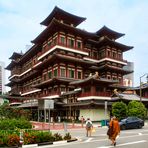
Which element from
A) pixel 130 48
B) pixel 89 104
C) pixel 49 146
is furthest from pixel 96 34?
pixel 49 146

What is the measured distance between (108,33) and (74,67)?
51.8ft

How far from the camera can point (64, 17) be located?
218 ft

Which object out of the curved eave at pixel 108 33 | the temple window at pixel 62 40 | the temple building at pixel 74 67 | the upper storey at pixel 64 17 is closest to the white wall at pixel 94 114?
the temple building at pixel 74 67

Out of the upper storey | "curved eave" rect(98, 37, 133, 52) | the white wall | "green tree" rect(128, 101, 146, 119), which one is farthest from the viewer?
"curved eave" rect(98, 37, 133, 52)

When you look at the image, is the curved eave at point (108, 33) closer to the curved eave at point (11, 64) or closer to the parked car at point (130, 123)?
the curved eave at point (11, 64)

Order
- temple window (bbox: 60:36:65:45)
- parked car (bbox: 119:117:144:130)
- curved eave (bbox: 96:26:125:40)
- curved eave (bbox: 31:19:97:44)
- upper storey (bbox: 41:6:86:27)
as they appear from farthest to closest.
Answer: curved eave (bbox: 96:26:125:40)
upper storey (bbox: 41:6:86:27)
temple window (bbox: 60:36:65:45)
curved eave (bbox: 31:19:97:44)
parked car (bbox: 119:117:144:130)

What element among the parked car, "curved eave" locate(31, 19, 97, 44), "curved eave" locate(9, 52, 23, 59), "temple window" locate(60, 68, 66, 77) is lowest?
the parked car

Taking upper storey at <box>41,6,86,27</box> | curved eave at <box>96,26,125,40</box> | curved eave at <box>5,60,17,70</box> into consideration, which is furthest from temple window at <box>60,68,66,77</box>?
curved eave at <box>5,60,17,70</box>

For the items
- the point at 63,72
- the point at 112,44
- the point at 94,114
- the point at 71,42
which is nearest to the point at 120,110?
the point at 94,114

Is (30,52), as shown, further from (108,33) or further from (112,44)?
(112,44)

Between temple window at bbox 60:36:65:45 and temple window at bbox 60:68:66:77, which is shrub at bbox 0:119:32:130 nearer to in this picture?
temple window at bbox 60:68:66:77

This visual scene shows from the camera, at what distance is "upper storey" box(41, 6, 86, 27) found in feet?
212

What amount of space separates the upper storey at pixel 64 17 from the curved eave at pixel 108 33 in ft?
27.3

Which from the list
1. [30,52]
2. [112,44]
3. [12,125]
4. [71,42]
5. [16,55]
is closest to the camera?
[12,125]
